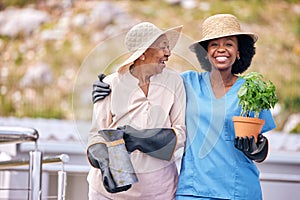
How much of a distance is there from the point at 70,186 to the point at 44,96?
3.75 m

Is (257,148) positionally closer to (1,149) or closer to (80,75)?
(80,75)

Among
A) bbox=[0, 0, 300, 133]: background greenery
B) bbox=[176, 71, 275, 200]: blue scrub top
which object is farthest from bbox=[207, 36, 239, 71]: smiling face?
bbox=[0, 0, 300, 133]: background greenery

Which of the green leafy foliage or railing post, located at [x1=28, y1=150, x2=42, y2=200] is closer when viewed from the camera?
the green leafy foliage

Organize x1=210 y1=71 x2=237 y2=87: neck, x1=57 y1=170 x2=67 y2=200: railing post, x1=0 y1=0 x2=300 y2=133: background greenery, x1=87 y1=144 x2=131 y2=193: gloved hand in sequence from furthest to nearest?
1. x1=0 y1=0 x2=300 y2=133: background greenery
2. x1=57 y1=170 x2=67 y2=200: railing post
3. x1=210 y1=71 x2=237 y2=87: neck
4. x1=87 y1=144 x2=131 y2=193: gloved hand

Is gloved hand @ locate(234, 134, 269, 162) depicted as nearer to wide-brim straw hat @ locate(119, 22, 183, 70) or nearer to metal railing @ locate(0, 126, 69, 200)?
wide-brim straw hat @ locate(119, 22, 183, 70)

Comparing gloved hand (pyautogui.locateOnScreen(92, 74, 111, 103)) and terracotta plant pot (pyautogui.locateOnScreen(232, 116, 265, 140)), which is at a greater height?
gloved hand (pyautogui.locateOnScreen(92, 74, 111, 103))

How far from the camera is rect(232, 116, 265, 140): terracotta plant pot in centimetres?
260

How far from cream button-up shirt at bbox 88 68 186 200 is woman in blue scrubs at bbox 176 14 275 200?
2.1 inches

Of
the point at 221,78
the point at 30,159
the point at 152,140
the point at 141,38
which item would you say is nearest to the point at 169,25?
the point at 30,159

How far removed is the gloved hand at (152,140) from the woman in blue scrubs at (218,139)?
0.10 m

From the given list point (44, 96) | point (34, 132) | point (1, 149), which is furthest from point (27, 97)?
point (34, 132)

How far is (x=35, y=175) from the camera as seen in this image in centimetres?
299

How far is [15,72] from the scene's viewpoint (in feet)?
25.8

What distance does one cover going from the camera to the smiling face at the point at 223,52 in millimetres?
2738
